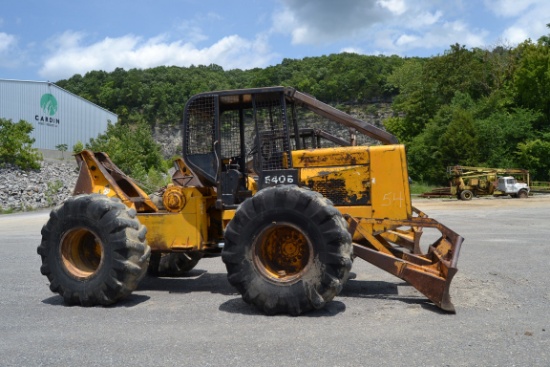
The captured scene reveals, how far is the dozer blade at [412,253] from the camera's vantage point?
607cm

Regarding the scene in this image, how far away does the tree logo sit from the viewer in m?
45.2

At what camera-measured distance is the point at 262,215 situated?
6.20m

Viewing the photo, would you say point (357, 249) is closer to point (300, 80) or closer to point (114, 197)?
point (114, 197)

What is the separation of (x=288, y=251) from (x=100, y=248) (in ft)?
8.64

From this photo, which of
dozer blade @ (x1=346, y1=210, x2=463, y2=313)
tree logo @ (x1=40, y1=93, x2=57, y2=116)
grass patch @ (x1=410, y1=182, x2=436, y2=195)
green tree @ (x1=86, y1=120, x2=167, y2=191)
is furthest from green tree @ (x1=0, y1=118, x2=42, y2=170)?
dozer blade @ (x1=346, y1=210, x2=463, y2=313)

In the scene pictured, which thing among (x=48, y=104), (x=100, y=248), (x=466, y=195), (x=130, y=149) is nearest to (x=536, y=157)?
(x=466, y=195)

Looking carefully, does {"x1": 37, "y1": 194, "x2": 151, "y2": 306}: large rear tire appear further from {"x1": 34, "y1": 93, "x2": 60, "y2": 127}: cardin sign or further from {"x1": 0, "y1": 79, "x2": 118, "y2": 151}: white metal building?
{"x1": 34, "y1": 93, "x2": 60, "y2": 127}: cardin sign

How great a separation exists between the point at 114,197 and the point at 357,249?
349 cm

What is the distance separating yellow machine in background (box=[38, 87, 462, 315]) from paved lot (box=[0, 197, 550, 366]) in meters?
0.39

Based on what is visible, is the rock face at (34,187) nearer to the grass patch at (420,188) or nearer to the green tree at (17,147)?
the green tree at (17,147)

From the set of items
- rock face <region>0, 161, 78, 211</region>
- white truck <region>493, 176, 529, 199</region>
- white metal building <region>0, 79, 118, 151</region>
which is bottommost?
white truck <region>493, 176, 529, 199</region>

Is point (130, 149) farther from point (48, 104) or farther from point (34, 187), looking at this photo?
point (34, 187)

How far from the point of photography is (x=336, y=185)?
7.05 meters

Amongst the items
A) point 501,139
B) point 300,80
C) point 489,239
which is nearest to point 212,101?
point 489,239
